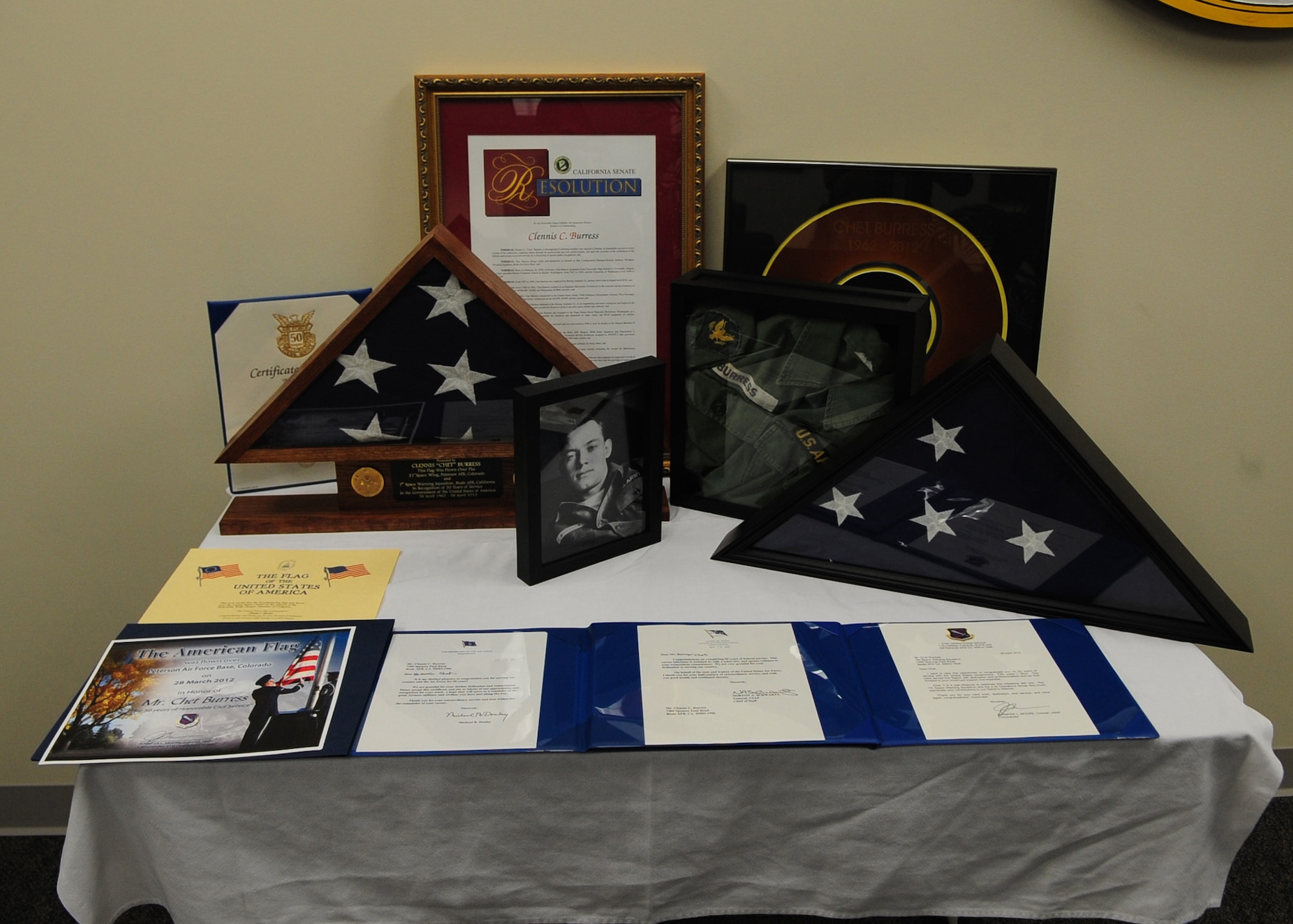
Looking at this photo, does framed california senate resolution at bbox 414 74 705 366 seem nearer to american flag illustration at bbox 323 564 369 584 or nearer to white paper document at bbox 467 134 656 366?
white paper document at bbox 467 134 656 366

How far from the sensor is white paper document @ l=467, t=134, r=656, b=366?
51.3 inches

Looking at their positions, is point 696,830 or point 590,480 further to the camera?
point 590,480

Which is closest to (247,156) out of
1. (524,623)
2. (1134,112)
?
(524,623)

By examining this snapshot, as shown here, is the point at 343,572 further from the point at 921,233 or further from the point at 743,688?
the point at 921,233

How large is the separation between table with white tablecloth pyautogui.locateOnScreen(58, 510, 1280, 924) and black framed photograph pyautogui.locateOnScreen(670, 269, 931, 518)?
44cm

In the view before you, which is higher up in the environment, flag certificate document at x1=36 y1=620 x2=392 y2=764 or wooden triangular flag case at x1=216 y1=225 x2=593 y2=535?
wooden triangular flag case at x1=216 y1=225 x2=593 y2=535

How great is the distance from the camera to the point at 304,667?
3.11 feet

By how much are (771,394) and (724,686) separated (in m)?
0.44

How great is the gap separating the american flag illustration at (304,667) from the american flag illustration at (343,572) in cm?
15

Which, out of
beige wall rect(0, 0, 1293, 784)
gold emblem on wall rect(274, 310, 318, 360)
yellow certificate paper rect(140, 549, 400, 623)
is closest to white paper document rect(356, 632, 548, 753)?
yellow certificate paper rect(140, 549, 400, 623)

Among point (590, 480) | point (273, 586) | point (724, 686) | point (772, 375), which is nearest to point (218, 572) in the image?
point (273, 586)

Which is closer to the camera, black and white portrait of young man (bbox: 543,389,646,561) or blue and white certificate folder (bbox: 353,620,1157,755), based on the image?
blue and white certificate folder (bbox: 353,620,1157,755)

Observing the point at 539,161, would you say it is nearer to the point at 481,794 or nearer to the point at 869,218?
the point at 869,218
